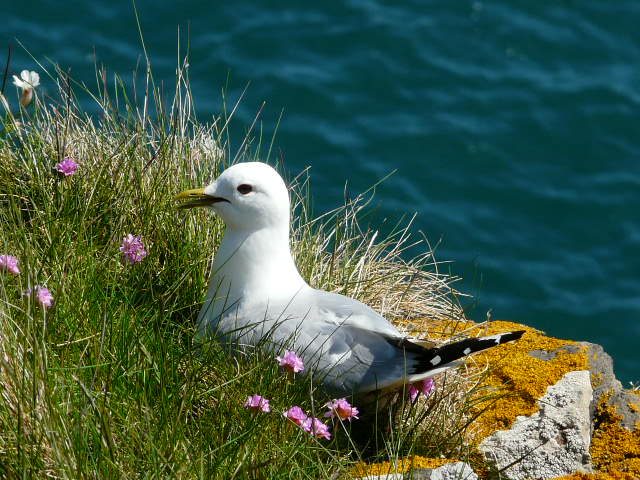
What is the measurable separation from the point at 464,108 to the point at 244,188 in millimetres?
6421

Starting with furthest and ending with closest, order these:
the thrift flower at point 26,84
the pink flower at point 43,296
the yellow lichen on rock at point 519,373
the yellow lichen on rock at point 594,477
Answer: the thrift flower at point 26,84, the yellow lichen on rock at point 519,373, the yellow lichen on rock at point 594,477, the pink flower at point 43,296

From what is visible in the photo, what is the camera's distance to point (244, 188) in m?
4.45

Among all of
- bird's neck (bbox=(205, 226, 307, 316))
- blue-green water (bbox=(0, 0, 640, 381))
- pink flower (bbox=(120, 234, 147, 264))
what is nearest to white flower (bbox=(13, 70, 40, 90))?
pink flower (bbox=(120, 234, 147, 264))

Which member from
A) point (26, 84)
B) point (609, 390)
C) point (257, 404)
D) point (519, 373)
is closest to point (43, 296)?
point (257, 404)

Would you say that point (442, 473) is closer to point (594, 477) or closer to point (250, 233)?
point (594, 477)

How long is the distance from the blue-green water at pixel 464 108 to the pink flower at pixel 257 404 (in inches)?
217

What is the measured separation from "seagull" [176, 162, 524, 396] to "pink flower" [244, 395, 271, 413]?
0.53 metres

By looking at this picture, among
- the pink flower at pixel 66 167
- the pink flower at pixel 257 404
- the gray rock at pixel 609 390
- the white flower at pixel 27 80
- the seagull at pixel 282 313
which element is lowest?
the gray rock at pixel 609 390

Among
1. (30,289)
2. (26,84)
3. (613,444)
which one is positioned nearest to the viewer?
(30,289)

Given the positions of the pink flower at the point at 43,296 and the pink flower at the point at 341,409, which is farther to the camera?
the pink flower at the point at 341,409

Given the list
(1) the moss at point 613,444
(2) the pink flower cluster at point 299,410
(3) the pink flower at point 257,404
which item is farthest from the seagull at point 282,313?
(1) the moss at point 613,444

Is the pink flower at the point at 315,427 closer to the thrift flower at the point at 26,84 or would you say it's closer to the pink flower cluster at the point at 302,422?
the pink flower cluster at the point at 302,422

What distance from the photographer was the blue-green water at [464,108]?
371 inches

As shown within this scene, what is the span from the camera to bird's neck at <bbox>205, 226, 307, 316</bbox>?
14.6 feet
